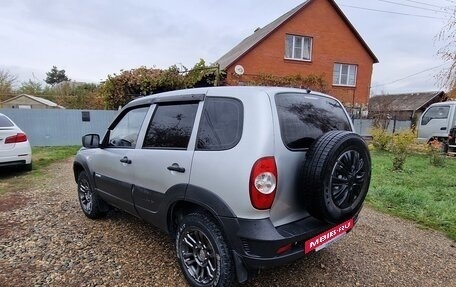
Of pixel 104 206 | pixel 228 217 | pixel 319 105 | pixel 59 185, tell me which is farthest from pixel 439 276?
pixel 59 185

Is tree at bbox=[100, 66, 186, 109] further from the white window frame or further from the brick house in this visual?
the white window frame

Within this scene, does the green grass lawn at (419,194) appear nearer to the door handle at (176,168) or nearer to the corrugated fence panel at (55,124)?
the door handle at (176,168)

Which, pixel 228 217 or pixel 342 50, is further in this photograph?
pixel 342 50

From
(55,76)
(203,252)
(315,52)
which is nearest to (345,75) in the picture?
(315,52)

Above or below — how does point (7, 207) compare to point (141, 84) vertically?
below

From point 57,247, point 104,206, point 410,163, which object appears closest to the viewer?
point 57,247

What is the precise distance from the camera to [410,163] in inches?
370

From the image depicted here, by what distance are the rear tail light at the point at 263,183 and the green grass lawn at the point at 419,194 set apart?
324 centimetres

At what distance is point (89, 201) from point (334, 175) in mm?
3558

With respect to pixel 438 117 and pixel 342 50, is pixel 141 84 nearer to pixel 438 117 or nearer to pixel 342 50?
pixel 438 117

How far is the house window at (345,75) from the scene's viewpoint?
20.0 meters

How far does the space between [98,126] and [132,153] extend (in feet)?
39.0

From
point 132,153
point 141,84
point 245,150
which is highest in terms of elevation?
point 141,84

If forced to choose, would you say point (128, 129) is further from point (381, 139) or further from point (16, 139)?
point (381, 139)
